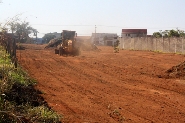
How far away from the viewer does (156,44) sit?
4800cm

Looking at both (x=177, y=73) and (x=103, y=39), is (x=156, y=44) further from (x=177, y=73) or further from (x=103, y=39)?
(x=103, y=39)

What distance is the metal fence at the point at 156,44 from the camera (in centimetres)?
4059

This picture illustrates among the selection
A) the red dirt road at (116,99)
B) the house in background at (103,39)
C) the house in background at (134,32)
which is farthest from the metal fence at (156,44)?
the house in background at (103,39)

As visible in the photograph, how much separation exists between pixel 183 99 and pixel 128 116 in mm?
3561

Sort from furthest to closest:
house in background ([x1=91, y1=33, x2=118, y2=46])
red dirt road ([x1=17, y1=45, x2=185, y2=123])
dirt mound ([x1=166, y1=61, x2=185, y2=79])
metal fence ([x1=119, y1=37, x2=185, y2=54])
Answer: house in background ([x1=91, y1=33, x2=118, y2=46]) → metal fence ([x1=119, y1=37, x2=185, y2=54]) → dirt mound ([x1=166, y1=61, x2=185, y2=79]) → red dirt road ([x1=17, y1=45, x2=185, y2=123])

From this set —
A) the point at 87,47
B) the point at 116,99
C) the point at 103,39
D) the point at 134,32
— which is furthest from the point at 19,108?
the point at 103,39

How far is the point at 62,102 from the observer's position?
35.3 ft

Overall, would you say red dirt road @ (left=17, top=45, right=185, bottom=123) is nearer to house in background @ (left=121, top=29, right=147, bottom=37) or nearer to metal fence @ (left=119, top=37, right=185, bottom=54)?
metal fence @ (left=119, top=37, right=185, bottom=54)

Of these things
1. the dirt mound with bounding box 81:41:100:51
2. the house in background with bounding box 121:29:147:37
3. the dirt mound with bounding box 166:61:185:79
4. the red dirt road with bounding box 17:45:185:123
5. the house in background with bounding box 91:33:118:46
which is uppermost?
the house in background with bounding box 121:29:147:37

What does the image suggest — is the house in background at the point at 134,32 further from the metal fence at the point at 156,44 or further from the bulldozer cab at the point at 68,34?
the bulldozer cab at the point at 68,34

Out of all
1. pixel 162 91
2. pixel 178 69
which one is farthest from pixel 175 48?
pixel 162 91

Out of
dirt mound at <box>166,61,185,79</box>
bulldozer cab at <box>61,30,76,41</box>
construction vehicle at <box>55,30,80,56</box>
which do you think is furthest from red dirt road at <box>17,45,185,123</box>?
bulldozer cab at <box>61,30,76,41</box>

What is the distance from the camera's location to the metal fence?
4059 centimetres

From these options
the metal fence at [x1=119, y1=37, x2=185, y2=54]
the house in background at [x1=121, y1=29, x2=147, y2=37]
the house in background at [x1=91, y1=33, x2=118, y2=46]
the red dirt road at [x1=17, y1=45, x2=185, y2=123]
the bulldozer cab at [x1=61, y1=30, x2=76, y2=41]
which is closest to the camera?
the red dirt road at [x1=17, y1=45, x2=185, y2=123]
